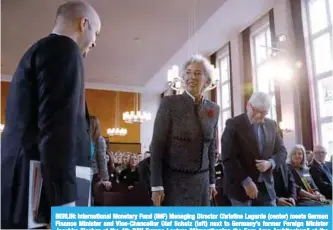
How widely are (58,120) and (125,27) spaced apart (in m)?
4.56

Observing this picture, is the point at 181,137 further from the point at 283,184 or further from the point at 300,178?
the point at 300,178

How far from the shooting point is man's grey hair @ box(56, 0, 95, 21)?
0.65 metres

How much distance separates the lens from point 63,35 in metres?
0.61

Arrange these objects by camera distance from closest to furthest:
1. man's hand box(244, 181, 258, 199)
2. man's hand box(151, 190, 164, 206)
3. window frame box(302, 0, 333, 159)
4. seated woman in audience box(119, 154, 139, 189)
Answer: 1. man's hand box(151, 190, 164, 206)
2. man's hand box(244, 181, 258, 199)
3. seated woman in audience box(119, 154, 139, 189)
4. window frame box(302, 0, 333, 159)

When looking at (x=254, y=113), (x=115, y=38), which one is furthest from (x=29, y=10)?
(x=254, y=113)

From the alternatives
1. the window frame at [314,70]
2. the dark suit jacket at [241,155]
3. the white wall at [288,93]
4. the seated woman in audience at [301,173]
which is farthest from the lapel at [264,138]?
the white wall at [288,93]

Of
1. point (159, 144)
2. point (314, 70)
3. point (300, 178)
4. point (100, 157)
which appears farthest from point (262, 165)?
point (314, 70)

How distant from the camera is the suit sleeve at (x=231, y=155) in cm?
98

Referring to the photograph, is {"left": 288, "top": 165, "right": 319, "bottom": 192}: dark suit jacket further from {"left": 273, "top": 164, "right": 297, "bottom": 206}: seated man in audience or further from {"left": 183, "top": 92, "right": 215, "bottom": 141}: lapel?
{"left": 183, "top": 92, "right": 215, "bottom": 141}: lapel

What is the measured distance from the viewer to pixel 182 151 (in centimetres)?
84

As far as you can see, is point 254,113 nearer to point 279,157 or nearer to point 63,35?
point 279,157

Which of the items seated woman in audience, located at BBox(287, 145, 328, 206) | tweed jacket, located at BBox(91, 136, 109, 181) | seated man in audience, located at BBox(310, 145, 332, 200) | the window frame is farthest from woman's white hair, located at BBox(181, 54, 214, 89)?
the window frame

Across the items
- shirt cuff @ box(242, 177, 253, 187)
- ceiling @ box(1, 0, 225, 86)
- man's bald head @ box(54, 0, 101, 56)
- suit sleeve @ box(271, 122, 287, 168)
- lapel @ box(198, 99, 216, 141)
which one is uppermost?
ceiling @ box(1, 0, 225, 86)
